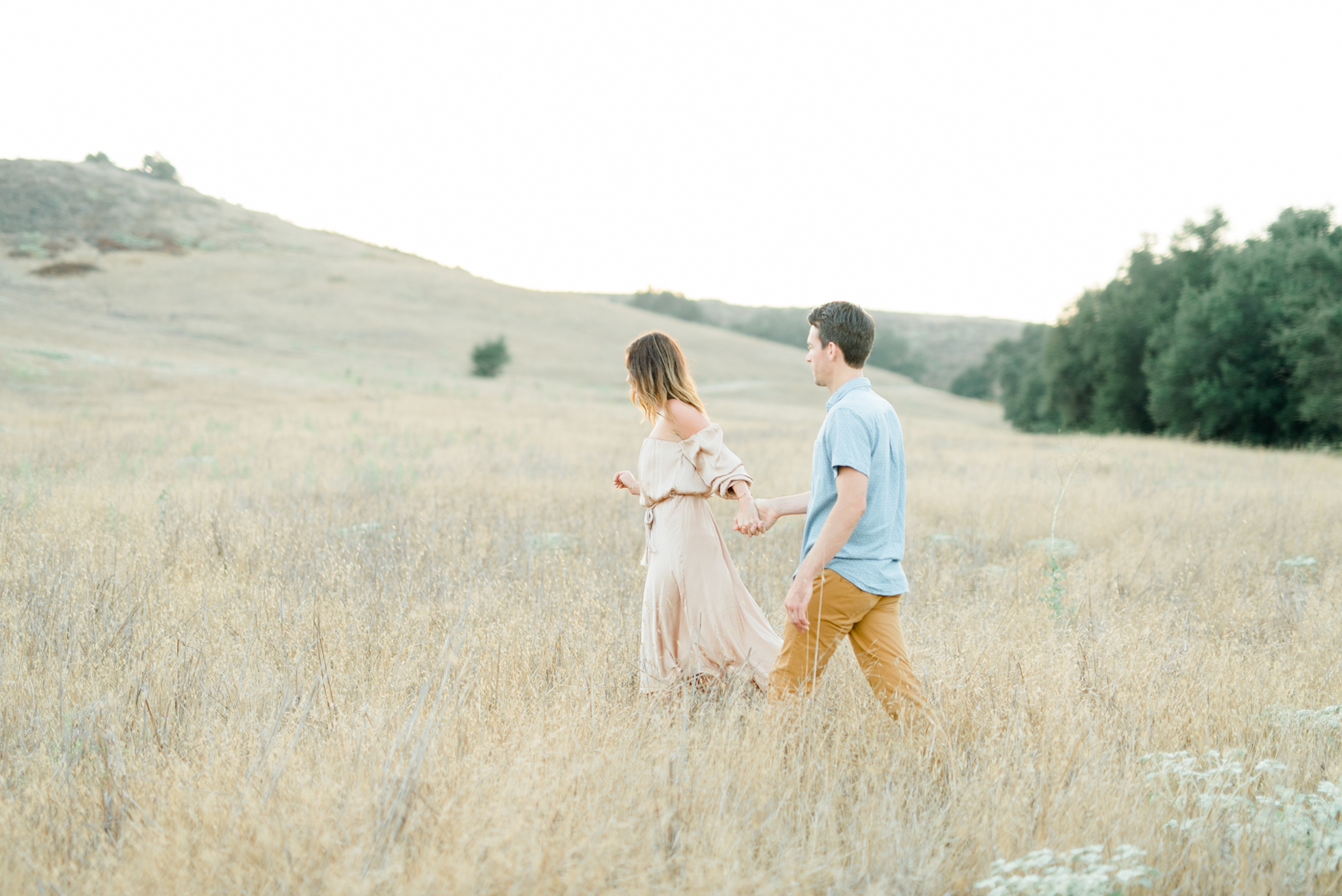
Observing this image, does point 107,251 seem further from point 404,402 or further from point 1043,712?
point 1043,712

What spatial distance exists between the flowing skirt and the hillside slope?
83.4ft

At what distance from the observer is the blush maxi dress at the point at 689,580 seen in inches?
154

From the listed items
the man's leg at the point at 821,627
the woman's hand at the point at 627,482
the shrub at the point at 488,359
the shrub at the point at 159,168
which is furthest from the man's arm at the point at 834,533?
the shrub at the point at 159,168

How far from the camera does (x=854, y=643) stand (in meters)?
3.45

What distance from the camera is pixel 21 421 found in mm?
15602

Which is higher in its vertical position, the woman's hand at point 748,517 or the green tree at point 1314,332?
the green tree at point 1314,332

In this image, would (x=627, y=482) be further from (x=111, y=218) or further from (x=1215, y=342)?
(x=111, y=218)

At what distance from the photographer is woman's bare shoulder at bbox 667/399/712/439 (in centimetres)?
390

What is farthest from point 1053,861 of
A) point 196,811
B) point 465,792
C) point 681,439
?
point 196,811

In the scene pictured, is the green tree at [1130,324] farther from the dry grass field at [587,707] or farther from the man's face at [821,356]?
the man's face at [821,356]

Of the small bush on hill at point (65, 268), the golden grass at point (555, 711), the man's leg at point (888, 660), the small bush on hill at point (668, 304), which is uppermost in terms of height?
the small bush on hill at point (668, 304)

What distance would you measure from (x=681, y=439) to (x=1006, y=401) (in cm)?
6437

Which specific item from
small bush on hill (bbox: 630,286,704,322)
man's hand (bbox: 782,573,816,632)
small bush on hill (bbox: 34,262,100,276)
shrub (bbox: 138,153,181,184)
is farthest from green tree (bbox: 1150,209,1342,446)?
shrub (bbox: 138,153,181,184)

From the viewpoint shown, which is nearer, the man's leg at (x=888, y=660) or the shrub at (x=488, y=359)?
the man's leg at (x=888, y=660)
